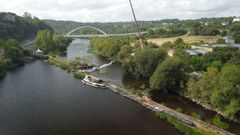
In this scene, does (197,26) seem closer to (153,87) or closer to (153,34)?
(153,34)

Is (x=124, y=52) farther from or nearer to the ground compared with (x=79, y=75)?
farther from the ground

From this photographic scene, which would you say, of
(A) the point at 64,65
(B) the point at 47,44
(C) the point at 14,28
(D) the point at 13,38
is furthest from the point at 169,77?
(C) the point at 14,28

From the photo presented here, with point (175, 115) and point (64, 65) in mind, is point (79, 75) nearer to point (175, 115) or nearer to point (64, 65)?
point (64, 65)

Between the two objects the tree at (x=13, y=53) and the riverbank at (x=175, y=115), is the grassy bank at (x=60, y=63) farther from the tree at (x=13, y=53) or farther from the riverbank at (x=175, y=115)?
the riverbank at (x=175, y=115)

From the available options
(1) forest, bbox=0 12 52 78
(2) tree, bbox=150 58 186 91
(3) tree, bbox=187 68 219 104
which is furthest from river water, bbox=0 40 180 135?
(1) forest, bbox=0 12 52 78

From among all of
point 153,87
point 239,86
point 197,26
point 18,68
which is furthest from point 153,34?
point 239,86

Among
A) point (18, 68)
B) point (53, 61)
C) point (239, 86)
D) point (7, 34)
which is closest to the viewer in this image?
point (239, 86)
